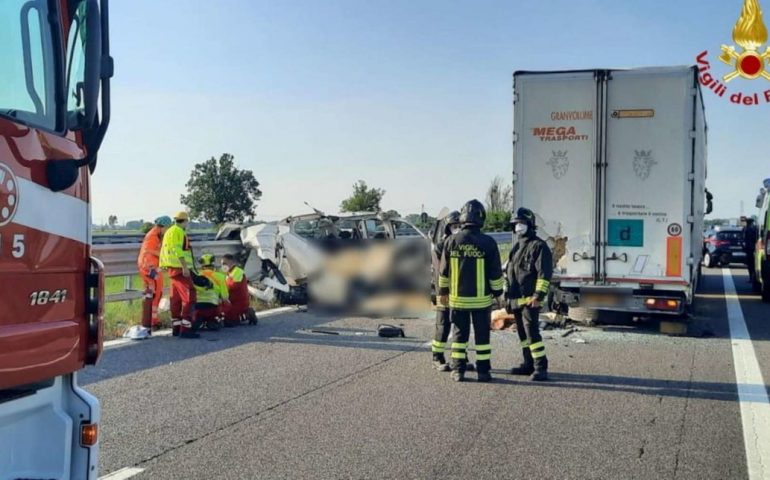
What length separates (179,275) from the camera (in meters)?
10.1

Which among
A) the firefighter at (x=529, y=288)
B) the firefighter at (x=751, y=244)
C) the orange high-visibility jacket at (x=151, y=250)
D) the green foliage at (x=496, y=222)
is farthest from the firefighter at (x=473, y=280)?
the green foliage at (x=496, y=222)

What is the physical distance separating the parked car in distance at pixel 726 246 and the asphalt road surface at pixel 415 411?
17380mm

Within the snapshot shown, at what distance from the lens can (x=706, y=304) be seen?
15.1 metres

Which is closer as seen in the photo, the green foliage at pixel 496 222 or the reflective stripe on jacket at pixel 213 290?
the reflective stripe on jacket at pixel 213 290

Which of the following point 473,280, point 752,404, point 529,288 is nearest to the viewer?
point 752,404

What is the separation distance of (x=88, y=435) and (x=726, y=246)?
87.3 ft

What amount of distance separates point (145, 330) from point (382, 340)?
126 inches

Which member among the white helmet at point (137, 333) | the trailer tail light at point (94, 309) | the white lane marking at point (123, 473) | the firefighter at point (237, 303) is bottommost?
the white lane marking at point (123, 473)

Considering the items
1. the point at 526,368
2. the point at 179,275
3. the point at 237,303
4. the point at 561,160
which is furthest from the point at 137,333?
the point at 561,160

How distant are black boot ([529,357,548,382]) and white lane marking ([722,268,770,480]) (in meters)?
1.84

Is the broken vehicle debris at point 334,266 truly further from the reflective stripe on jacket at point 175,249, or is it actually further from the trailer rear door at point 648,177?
the trailer rear door at point 648,177

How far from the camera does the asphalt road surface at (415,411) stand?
4.97 metres

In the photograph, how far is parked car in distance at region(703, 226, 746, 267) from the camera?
2588 centimetres

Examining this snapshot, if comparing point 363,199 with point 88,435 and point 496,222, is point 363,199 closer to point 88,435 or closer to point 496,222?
point 496,222
